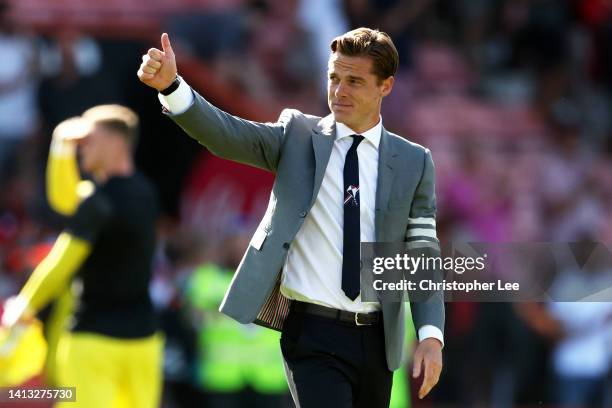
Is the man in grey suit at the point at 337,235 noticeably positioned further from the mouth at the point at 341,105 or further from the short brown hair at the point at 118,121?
the short brown hair at the point at 118,121

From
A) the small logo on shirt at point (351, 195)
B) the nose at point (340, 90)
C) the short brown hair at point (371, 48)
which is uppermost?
the short brown hair at point (371, 48)

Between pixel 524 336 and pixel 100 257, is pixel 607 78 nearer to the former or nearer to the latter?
pixel 524 336

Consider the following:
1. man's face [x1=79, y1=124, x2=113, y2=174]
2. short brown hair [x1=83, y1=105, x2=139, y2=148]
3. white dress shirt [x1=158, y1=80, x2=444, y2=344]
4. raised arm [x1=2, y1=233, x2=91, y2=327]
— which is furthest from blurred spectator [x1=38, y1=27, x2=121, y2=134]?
white dress shirt [x1=158, y1=80, x2=444, y2=344]

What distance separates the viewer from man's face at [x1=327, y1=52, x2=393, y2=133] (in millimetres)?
5922

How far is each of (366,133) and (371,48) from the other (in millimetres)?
369

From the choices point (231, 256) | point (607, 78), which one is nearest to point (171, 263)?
point (231, 256)

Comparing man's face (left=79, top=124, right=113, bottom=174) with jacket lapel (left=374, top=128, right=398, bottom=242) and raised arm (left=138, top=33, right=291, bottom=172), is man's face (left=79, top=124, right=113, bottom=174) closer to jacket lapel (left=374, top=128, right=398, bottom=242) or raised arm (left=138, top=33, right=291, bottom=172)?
raised arm (left=138, top=33, right=291, bottom=172)

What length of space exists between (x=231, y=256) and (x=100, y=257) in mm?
3835

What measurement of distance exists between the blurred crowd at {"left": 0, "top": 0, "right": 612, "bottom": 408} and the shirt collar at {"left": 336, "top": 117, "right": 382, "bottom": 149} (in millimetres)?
5274

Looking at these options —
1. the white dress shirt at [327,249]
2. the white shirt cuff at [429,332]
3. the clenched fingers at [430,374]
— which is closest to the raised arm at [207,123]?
the white dress shirt at [327,249]

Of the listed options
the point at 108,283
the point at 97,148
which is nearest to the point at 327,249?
the point at 108,283

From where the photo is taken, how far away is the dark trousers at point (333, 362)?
19.1 ft

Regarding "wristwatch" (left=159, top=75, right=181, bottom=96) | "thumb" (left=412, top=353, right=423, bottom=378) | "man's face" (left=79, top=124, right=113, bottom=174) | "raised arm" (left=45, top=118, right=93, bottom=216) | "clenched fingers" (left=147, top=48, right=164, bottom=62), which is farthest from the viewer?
"raised arm" (left=45, top=118, right=93, bottom=216)

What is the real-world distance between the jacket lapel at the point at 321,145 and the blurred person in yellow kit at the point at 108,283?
2735 millimetres
